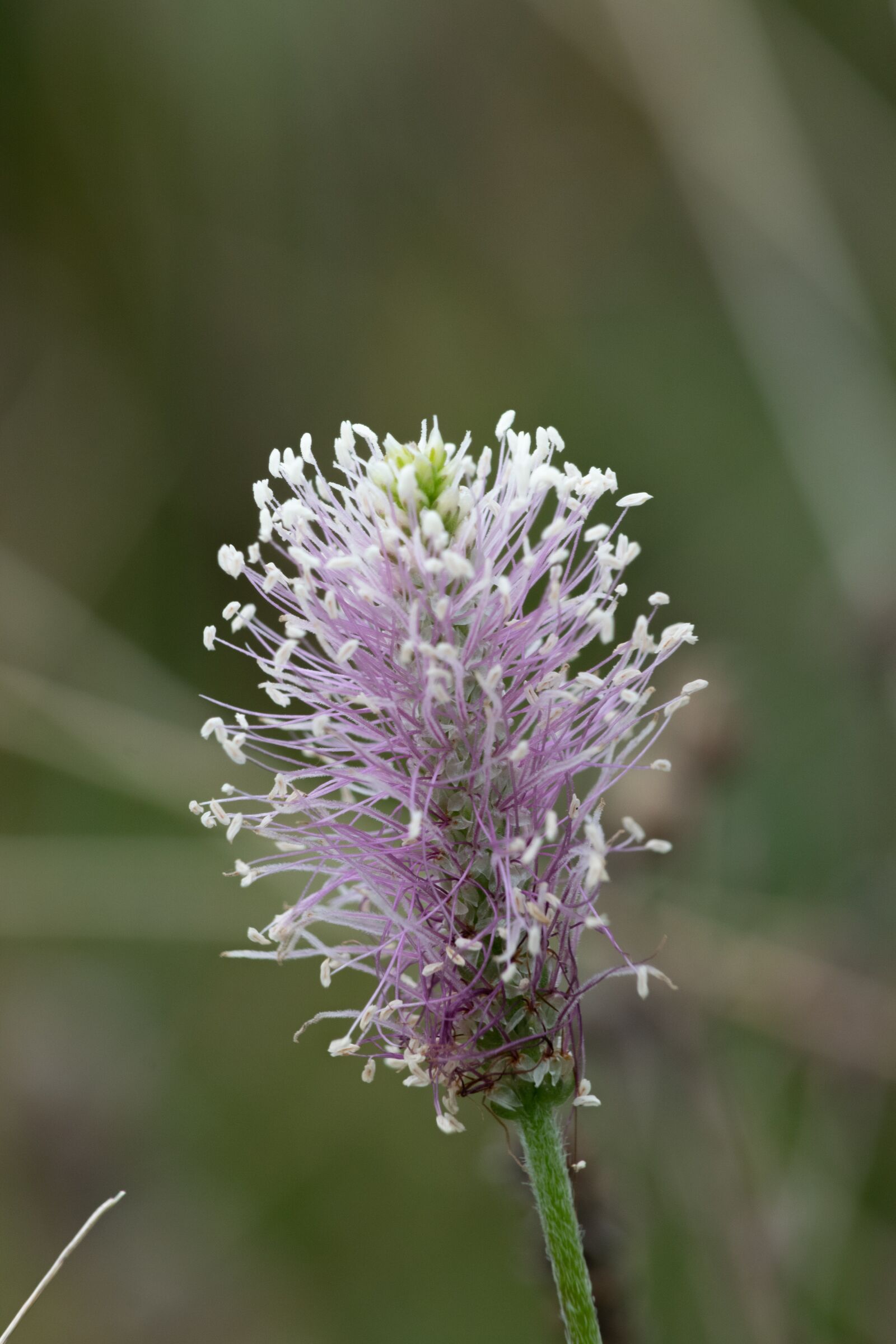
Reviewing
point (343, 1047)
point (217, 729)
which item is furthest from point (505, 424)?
point (343, 1047)

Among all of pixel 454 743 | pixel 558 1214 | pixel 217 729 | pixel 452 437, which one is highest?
pixel 452 437

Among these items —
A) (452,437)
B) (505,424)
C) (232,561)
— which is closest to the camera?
(232,561)

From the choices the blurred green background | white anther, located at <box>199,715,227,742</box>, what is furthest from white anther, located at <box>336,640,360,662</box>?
the blurred green background

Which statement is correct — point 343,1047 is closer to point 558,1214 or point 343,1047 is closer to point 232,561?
point 558,1214

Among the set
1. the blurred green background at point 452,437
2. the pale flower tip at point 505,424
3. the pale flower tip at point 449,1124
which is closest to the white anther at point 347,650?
the pale flower tip at point 505,424

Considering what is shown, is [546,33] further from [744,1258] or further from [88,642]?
[744,1258]

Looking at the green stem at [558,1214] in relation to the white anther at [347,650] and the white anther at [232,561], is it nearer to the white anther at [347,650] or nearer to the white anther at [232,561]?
the white anther at [347,650]
